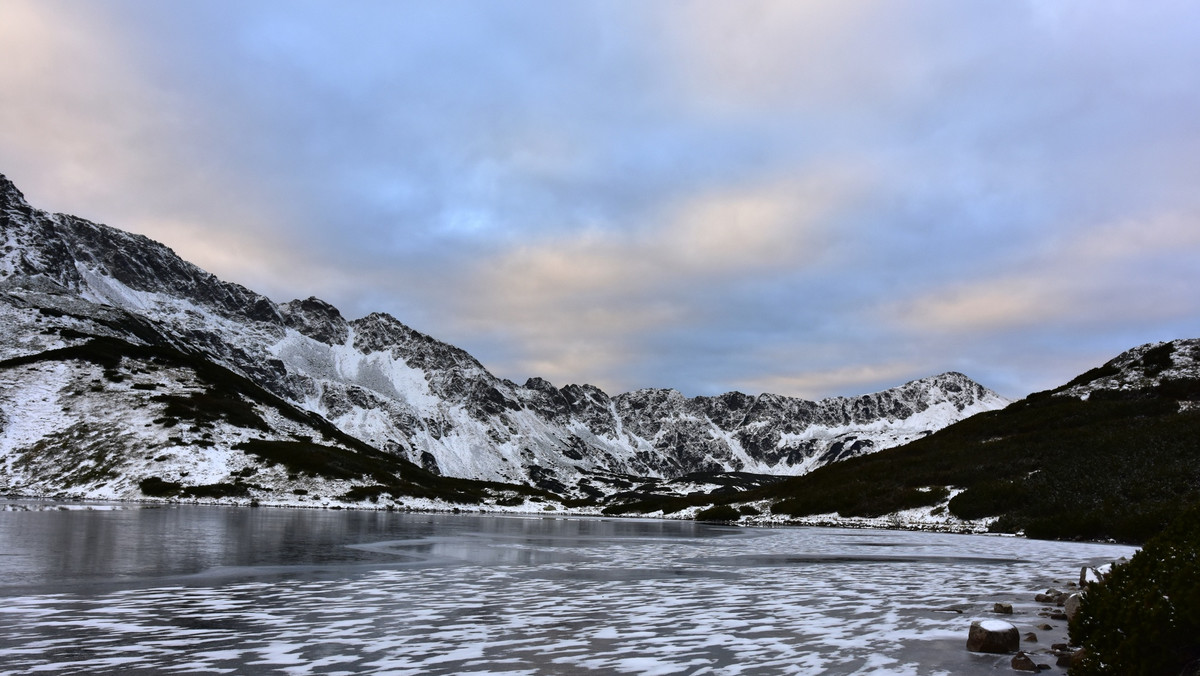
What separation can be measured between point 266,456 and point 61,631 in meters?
118

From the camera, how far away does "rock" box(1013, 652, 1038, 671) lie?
31.9 ft

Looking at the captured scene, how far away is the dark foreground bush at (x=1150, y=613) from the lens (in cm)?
721

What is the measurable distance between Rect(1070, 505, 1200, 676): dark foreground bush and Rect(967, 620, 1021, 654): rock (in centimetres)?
162

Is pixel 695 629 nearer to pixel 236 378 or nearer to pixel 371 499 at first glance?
pixel 371 499

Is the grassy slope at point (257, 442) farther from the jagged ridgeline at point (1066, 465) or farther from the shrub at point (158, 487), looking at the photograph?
the jagged ridgeline at point (1066, 465)

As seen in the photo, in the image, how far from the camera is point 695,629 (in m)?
13.0

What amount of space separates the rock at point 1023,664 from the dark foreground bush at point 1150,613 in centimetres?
79

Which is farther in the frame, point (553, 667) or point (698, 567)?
point (698, 567)

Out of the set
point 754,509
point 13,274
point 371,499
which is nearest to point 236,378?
point 13,274

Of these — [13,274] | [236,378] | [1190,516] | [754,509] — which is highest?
[13,274]

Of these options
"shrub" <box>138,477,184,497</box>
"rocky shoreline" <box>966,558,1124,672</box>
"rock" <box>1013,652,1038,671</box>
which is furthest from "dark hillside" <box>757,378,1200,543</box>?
"shrub" <box>138,477,184,497</box>

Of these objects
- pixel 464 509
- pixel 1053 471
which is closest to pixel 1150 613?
pixel 1053 471

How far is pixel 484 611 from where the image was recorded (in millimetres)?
14883

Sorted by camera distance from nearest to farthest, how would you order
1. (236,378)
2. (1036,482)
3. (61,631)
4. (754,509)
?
(61,631) < (1036,482) < (754,509) < (236,378)
